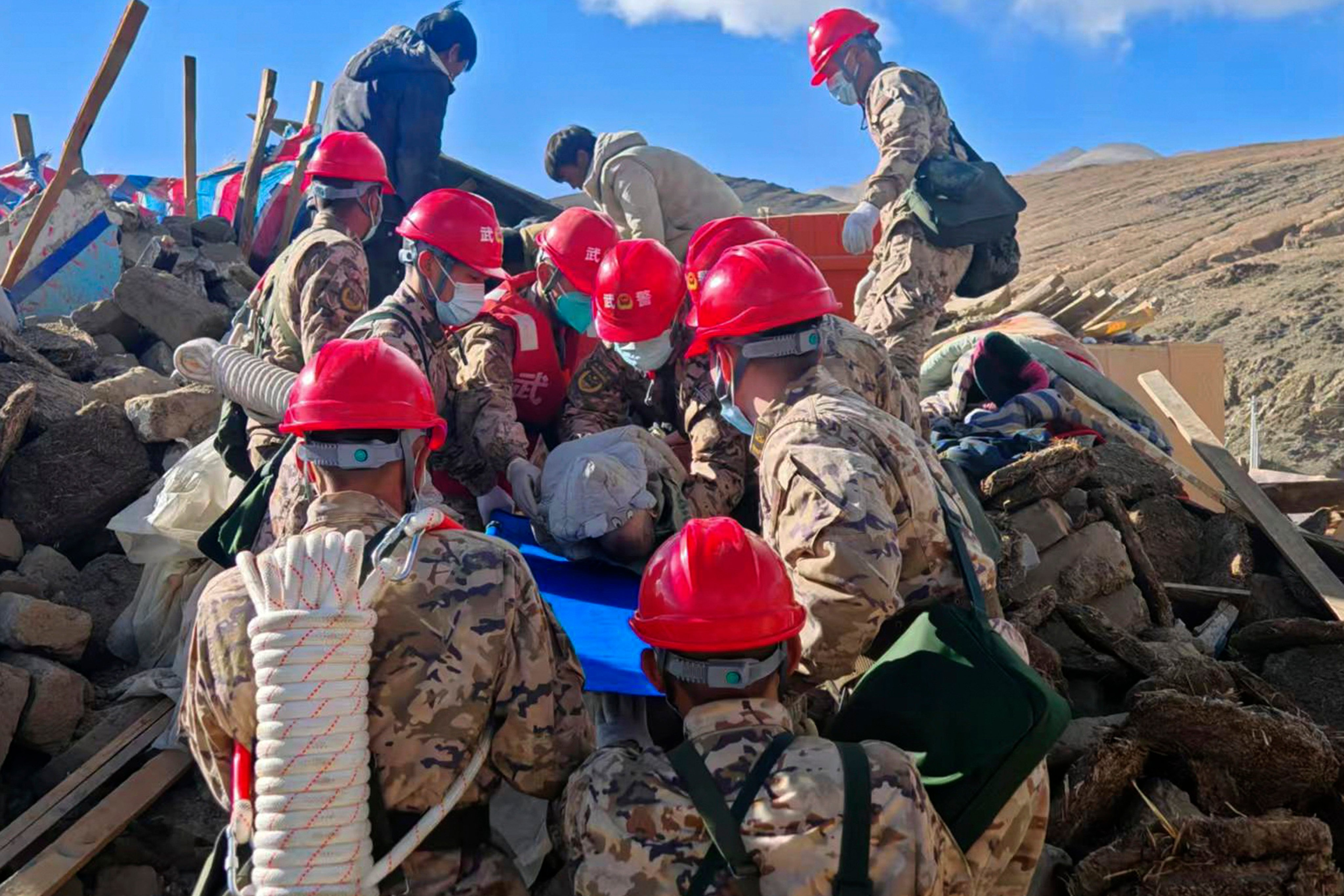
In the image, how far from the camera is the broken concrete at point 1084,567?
4.64 meters

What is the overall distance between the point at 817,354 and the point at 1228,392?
1552 centimetres

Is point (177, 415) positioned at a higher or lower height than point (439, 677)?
higher

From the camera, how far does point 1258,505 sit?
542cm

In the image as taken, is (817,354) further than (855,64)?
No

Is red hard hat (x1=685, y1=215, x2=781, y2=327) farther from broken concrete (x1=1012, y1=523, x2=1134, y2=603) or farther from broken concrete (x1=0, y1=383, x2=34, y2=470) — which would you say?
broken concrete (x1=0, y1=383, x2=34, y2=470)

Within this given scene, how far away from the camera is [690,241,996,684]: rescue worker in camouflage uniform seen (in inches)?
94.6

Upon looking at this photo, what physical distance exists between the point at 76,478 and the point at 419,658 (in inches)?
145

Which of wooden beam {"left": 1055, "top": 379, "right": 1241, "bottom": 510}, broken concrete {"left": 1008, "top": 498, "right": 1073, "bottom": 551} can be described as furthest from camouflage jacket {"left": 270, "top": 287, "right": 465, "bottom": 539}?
wooden beam {"left": 1055, "top": 379, "right": 1241, "bottom": 510}

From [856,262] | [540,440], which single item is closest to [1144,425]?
[856,262]

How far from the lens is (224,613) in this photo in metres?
2.12

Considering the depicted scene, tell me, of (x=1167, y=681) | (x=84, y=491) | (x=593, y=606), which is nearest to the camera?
(x=593, y=606)

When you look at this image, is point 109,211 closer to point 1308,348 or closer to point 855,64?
point 855,64

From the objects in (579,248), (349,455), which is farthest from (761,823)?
(579,248)

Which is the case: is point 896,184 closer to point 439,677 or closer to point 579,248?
point 579,248
